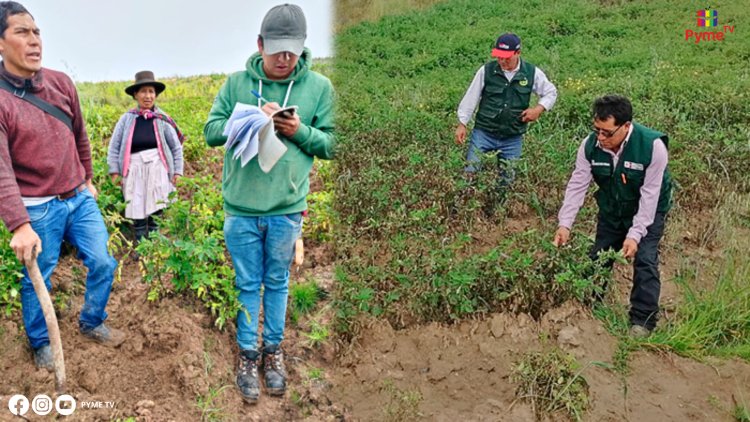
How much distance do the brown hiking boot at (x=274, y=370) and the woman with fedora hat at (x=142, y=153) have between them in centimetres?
196

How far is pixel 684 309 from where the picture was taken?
12.5ft

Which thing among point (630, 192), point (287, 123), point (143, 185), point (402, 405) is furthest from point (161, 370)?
point (630, 192)

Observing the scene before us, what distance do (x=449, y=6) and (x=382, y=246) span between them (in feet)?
40.5

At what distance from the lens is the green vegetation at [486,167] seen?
12.4ft

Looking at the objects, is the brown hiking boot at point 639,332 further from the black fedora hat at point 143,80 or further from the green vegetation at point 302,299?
the black fedora hat at point 143,80

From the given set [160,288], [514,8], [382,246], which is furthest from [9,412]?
[514,8]

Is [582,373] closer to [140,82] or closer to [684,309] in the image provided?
[684,309]

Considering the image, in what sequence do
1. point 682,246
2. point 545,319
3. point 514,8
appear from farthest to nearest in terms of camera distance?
point 514,8 → point 682,246 → point 545,319

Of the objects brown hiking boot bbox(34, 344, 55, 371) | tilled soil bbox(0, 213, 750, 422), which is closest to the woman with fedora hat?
tilled soil bbox(0, 213, 750, 422)

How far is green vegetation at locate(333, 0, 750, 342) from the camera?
3.79m

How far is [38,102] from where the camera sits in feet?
9.92

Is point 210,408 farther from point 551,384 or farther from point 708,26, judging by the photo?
point 708,26

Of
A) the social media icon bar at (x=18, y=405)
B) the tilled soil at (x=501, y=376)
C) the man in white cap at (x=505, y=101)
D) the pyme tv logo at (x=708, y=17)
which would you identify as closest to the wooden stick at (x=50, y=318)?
the social media icon bar at (x=18, y=405)

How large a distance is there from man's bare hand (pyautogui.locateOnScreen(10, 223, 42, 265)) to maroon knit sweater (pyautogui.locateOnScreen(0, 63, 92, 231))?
0.10 ft
